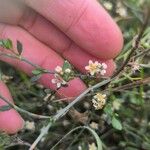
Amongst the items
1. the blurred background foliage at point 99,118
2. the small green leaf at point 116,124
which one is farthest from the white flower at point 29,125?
the small green leaf at point 116,124

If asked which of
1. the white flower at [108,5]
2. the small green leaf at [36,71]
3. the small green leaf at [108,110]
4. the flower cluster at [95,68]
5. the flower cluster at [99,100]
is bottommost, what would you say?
the small green leaf at [108,110]

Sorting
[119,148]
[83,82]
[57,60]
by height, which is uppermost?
[57,60]

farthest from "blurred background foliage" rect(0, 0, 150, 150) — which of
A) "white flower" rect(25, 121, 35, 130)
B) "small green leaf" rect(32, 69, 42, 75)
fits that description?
"small green leaf" rect(32, 69, 42, 75)

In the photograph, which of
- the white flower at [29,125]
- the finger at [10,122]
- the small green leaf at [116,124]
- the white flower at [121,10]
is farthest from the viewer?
the white flower at [121,10]

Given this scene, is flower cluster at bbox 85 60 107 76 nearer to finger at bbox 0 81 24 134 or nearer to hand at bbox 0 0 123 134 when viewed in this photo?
hand at bbox 0 0 123 134

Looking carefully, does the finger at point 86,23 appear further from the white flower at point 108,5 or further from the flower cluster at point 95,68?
the white flower at point 108,5

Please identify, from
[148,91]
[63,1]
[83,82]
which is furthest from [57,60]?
[148,91]

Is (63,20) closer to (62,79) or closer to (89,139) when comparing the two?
(62,79)
